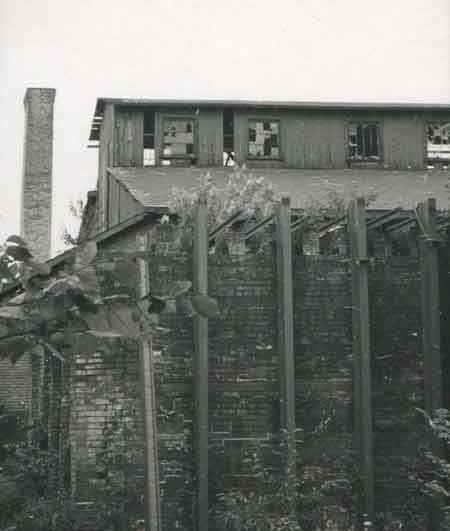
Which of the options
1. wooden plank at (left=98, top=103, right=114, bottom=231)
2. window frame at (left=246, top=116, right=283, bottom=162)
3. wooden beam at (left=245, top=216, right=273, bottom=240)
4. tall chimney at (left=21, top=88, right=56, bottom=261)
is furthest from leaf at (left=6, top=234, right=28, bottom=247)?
tall chimney at (left=21, top=88, right=56, bottom=261)

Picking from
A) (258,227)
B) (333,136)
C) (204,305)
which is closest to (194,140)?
(333,136)

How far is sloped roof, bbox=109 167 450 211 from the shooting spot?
16484 mm

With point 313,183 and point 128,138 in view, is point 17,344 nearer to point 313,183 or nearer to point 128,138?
point 313,183

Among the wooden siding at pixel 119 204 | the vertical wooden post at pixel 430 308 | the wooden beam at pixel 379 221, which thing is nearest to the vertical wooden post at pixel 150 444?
the wooden beam at pixel 379 221

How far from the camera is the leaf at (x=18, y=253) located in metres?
1.93

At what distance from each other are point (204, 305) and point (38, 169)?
67.0 feet

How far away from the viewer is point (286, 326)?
9.73m

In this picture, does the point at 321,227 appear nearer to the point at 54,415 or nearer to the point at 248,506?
the point at 248,506

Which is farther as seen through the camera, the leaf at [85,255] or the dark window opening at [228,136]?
the dark window opening at [228,136]

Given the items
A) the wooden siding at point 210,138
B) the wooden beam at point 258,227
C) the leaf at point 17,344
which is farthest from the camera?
the wooden siding at point 210,138

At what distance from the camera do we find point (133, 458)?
9.49 meters

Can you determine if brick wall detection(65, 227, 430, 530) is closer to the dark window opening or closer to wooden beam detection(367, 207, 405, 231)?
wooden beam detection(367, 207, 405, 231)

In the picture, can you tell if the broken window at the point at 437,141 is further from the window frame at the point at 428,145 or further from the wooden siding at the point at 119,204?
the wooden siding at the point at 119,204

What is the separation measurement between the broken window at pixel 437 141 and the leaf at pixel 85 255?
20208 mm
